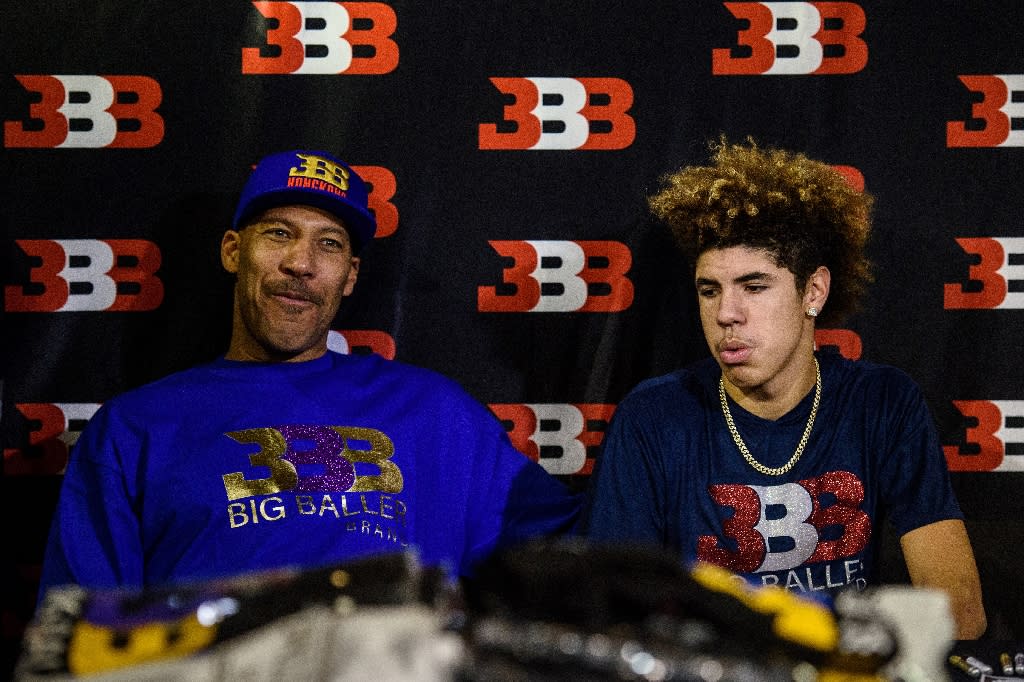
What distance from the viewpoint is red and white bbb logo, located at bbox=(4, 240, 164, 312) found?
219cm

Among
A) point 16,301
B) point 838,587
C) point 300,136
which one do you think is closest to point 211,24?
point 300,136

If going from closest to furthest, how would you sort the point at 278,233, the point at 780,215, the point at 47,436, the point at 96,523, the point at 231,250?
the point at 96,523 < the point at 780,215 < the point at 278,233 < the point at 231,250 < the point at 47,436

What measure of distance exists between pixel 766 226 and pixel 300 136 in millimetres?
1114

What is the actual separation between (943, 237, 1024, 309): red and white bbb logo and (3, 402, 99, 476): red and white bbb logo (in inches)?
82.3

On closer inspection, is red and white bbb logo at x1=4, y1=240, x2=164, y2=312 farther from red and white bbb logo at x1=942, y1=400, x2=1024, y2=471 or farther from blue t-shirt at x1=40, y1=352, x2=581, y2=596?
red and white bbb logo at x1=942, y1=400, x2=1024, y2=471

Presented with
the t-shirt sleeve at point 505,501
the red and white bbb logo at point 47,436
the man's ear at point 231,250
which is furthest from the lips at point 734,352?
the red and white bbb logo at point 47,436

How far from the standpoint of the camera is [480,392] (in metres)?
2.24

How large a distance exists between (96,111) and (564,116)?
1111mm

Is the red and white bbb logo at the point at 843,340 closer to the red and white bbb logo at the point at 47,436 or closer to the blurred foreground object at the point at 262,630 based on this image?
the blurred foreground object at the point at 262,630

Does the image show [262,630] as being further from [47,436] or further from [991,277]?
[991,277]

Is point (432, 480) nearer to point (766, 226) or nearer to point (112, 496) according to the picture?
point (112, 496)

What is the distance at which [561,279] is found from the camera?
2.23 metres

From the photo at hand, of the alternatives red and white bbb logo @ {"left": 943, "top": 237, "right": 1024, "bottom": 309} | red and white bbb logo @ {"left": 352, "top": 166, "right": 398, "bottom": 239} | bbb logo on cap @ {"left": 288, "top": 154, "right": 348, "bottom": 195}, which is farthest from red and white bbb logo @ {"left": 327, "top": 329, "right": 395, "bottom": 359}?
red and white bbb logo @ {"left": 943, "top": 237, "right": 1024, "bottom": 309}

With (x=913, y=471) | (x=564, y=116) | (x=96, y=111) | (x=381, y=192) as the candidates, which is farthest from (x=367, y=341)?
(x=913, y=471)
